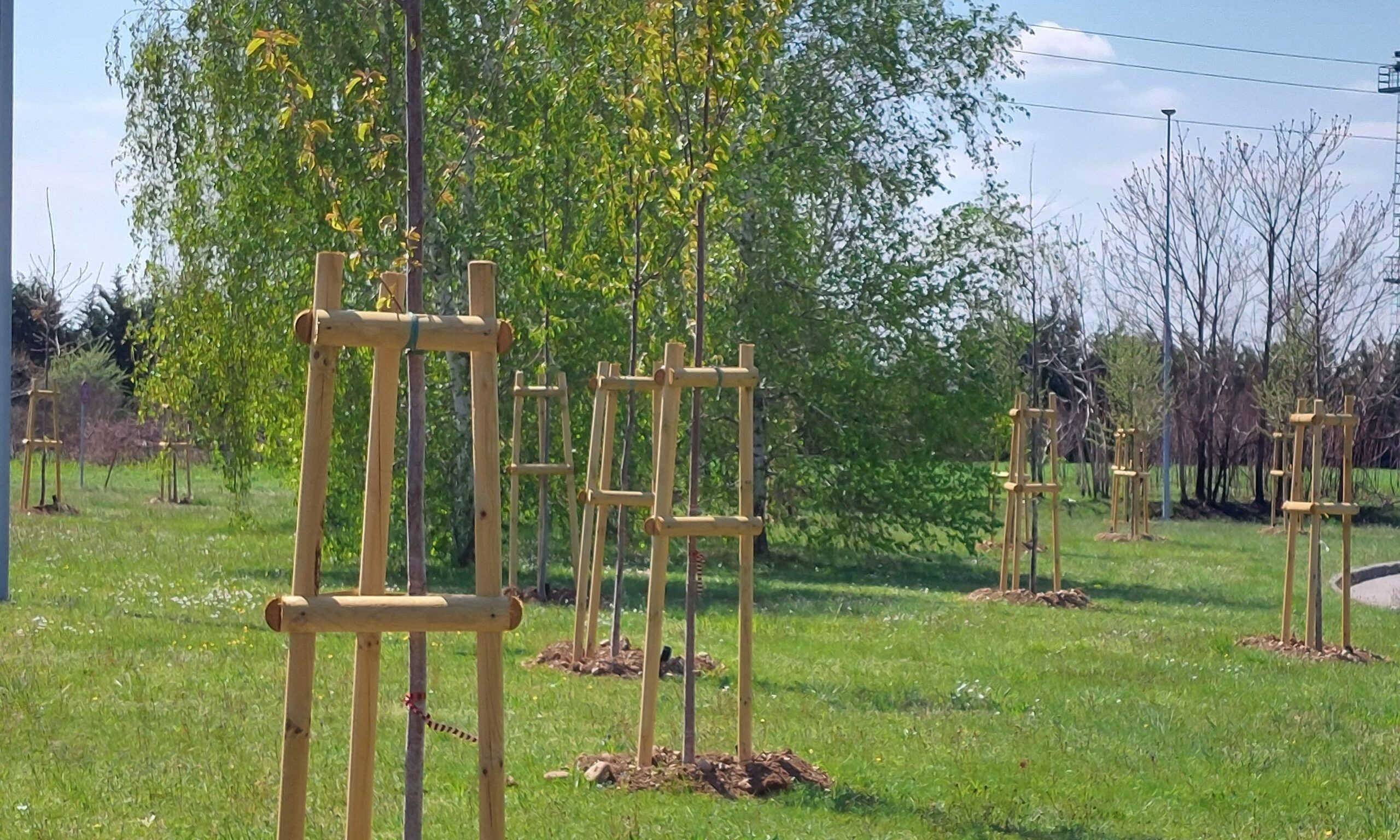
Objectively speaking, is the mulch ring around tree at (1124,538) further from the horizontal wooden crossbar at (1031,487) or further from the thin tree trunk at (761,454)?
the horizontal wooden crossbar at (1031,487)

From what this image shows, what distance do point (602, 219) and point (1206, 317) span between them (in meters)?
33.2

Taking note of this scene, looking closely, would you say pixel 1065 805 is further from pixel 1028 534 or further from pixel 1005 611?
pixel 1028 534

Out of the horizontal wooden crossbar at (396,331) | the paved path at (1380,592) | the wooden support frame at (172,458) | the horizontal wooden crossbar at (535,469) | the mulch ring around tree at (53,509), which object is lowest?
the paved path at (1380,592)

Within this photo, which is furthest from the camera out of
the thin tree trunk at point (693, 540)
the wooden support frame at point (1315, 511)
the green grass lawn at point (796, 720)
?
the wooden support frame at point (1315, 511)

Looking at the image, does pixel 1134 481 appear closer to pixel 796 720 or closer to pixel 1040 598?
pixel 1040 598

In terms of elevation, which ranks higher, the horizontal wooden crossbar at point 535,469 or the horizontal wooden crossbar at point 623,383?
the horizontal wooden crossbar at point 623,383

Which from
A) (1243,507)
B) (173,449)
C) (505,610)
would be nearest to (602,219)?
(505,610)

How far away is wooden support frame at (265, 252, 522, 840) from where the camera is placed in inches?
167

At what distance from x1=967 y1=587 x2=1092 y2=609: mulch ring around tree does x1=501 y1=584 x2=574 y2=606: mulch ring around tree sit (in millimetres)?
4590

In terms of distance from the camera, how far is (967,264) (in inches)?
877

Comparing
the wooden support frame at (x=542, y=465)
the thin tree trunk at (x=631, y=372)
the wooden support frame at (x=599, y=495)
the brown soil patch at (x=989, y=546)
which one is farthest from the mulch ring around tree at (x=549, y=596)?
the brown soil patch at (x=989, y=546)

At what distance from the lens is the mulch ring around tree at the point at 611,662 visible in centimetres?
1091

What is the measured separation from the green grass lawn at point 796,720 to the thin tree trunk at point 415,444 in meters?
1.79

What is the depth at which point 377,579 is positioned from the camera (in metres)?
4.57
